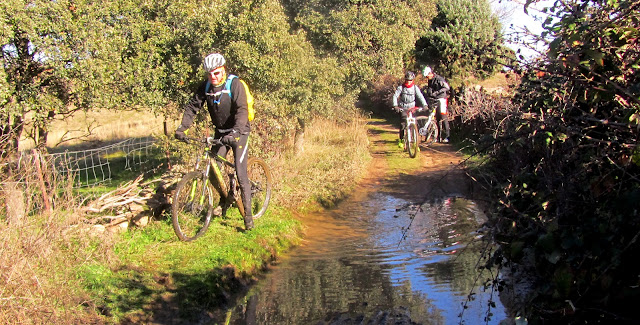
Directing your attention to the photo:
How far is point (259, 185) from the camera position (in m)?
8.52

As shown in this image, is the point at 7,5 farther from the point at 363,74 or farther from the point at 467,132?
the point at 467,132

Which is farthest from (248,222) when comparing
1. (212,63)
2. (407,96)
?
(407,96)

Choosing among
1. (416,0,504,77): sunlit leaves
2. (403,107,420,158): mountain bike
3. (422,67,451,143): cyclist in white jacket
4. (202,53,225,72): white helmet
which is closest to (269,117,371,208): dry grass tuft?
(403,107,420,158): mountain bike

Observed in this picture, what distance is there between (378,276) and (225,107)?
Result: 2.78m

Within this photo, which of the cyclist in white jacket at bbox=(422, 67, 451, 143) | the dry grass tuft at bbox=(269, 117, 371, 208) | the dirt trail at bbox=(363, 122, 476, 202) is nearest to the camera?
the dry grass tuft at bbox=(269, 117, 371, 208)

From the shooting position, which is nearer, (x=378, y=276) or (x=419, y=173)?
(x=378, y=276)

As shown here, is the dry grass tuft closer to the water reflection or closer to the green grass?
the water reflection

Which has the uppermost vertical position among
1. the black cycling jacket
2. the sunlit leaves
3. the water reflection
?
the sunlit leaves

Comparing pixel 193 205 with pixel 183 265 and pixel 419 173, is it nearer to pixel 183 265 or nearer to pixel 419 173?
pixel 183 265

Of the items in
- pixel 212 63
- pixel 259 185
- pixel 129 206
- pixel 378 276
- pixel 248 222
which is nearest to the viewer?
pixel 378 276

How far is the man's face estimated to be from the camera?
703cm

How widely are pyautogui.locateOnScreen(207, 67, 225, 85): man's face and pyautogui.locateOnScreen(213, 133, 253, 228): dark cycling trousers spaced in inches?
29.9

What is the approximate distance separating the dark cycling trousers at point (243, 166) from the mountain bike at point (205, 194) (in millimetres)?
112

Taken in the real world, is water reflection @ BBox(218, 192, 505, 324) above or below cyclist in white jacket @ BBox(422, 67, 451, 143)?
below
